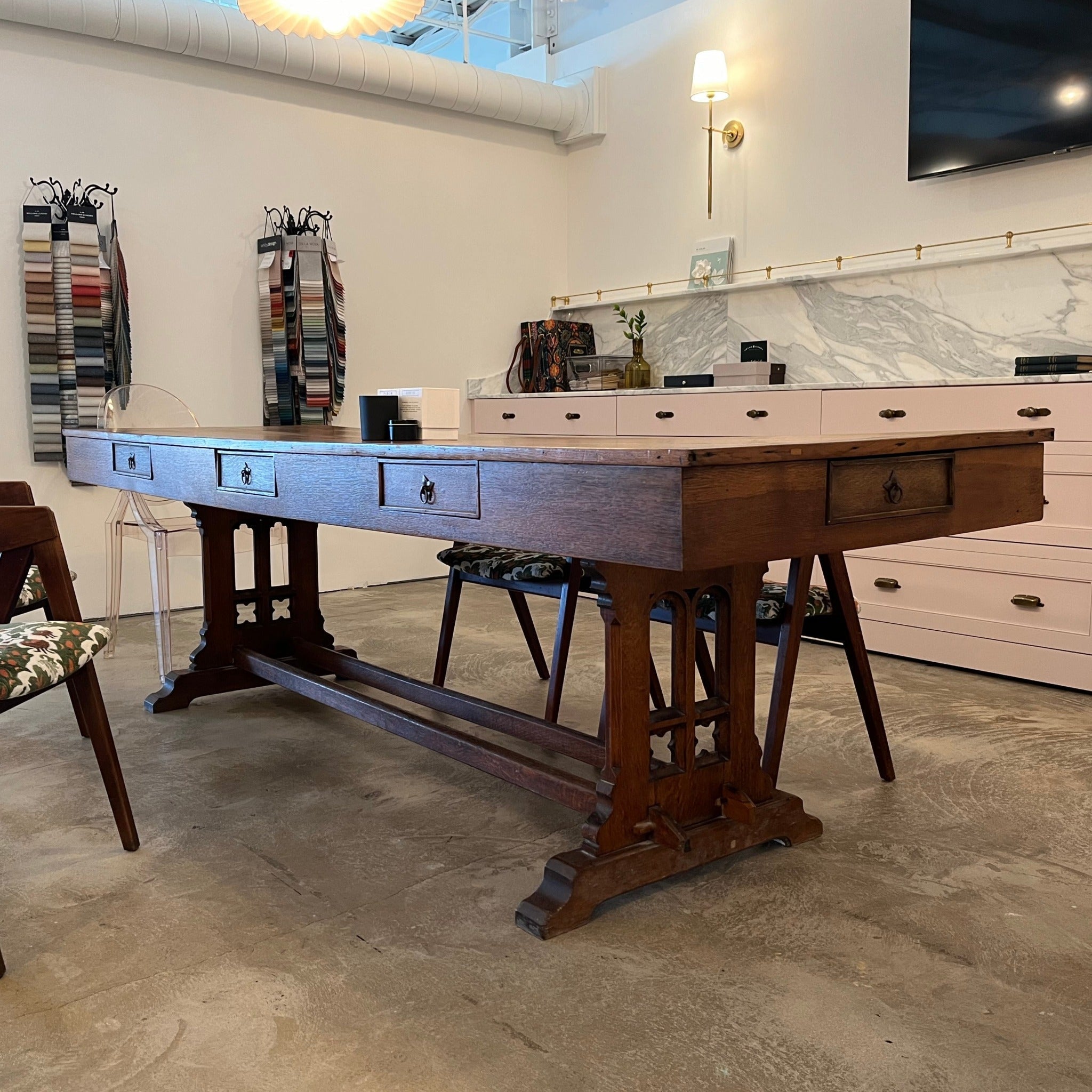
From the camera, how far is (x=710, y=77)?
476 centimetres

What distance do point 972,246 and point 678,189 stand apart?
1.61m

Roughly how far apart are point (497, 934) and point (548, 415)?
349 cm

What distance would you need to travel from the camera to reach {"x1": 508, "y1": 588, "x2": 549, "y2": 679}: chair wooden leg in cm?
317

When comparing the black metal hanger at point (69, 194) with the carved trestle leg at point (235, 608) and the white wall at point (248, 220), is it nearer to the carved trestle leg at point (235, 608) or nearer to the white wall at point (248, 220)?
the white wall at point (248, 220)

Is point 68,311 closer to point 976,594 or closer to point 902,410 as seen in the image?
point 902,410

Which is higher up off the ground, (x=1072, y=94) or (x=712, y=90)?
(x=712, y=90)

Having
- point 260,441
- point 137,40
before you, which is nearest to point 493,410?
point 137,40

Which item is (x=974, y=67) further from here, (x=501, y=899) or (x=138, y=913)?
(x=138, y=913)

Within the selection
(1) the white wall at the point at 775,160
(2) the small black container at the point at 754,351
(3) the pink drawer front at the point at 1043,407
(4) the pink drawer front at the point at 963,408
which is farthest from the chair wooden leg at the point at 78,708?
(1) the white wall at the point at 775,160

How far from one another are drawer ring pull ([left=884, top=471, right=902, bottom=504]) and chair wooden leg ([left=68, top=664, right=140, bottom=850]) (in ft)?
4.57

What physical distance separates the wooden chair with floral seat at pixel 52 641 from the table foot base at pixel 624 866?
2.77 feet

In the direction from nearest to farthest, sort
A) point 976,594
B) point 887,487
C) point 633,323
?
point 887,487
point 976,594
point 633,323

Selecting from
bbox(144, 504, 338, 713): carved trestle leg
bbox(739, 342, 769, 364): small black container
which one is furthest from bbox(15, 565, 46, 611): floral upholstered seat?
bbox(739, 342, 769, 364): small black container

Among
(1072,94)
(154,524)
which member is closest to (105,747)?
(154,524)
